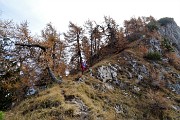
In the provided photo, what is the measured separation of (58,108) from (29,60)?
13.1 meters

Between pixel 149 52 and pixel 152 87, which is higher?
pixel 149 52

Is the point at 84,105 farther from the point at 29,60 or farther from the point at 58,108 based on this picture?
the point at 29,60

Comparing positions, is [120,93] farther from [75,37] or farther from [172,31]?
[172,31]

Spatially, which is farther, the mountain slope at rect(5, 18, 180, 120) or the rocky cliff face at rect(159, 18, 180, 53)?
the rocky cliff face at rect(159, 18, 180, 53)

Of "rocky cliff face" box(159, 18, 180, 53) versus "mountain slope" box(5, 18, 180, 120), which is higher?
"rocky cliff face" box(159, 18, 180, 53)

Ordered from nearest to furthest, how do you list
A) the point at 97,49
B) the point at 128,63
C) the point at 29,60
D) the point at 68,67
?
the point at 29,60 → the point at 128,63 → the point at 68,67 → the point at 97,49

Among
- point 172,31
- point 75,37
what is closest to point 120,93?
point 75,37

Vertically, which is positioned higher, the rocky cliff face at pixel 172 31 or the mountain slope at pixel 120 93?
the rocky cliff face at pixel 172 31

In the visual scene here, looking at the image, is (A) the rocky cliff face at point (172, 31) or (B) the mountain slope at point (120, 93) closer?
(B) the mountain slope at point (120, 93)

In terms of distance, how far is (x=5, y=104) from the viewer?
101ft

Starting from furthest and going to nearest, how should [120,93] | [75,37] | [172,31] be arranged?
1. [172,31]
2. [75,37]
3. [120,93]

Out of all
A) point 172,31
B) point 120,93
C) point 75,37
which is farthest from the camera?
point 172,31

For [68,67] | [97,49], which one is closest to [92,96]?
[68,67]

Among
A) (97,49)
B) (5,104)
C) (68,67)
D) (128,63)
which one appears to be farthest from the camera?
(97,49)
